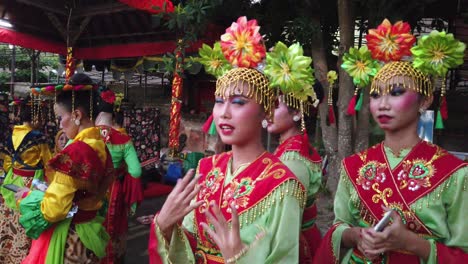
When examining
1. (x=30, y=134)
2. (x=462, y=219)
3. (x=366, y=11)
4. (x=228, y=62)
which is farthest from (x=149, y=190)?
(x=462, y=219)

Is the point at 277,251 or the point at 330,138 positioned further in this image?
the point at 330,138

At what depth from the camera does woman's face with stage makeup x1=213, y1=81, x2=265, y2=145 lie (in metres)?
1.77

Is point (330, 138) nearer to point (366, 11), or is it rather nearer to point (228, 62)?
point (366, 11)

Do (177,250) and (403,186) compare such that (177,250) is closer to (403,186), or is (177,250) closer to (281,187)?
(281,187)

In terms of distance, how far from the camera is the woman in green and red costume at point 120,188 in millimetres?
4258

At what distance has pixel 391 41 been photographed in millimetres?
2098

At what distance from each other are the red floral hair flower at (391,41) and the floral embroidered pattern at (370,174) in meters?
0.54

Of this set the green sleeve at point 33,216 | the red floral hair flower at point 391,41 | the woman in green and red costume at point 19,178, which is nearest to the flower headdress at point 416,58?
the red floral hair flower at point 391,41

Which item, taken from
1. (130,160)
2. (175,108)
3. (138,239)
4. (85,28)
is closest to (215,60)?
(130,160)

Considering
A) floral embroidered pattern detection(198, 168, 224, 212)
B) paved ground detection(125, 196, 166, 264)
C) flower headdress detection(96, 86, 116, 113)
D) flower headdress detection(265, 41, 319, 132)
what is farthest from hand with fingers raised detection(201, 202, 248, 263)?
paved ground detection(125, 196, 166, 264)

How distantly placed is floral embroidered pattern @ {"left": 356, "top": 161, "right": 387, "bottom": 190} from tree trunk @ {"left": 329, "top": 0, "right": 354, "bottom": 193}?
3.04 metres

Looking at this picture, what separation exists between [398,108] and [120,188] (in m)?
3.28

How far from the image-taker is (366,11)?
5828 mm

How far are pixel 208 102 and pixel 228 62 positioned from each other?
31.5ft
